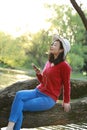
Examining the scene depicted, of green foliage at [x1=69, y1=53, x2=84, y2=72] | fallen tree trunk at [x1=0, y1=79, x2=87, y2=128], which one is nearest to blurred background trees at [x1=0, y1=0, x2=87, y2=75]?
green foliage at [x1=69, y1=53, x2=84, y2=72]

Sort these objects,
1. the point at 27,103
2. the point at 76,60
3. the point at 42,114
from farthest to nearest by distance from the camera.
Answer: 1. the point at 76,60
2. the point at 42,114
3. the point at 27,103

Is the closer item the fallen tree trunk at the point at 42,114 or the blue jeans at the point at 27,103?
the blue jeans at the point at 27,103

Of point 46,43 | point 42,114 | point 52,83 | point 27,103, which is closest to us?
point 27,103

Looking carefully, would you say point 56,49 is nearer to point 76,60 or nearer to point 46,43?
point 76,60

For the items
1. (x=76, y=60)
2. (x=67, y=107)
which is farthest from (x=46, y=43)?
(x=67, y=107)

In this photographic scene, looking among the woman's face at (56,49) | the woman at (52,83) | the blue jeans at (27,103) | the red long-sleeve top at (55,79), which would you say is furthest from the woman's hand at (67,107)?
the woman's face at (56,49)

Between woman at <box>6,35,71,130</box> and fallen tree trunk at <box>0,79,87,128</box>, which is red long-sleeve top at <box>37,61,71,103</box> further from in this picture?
fallen tree trunk at <box>0,79,87,128</box>

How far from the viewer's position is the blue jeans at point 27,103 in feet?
18.1

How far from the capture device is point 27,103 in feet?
18.5

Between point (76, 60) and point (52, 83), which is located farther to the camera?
point (76, 60)

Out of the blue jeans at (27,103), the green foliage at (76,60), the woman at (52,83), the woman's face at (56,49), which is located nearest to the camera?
the blue jeans at (27,103)

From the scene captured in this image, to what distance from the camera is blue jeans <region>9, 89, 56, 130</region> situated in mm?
5508

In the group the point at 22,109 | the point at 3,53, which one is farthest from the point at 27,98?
the point at 3,53

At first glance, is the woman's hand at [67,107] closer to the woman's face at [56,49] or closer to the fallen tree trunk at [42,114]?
the fallen tree trunk at [42,114]
